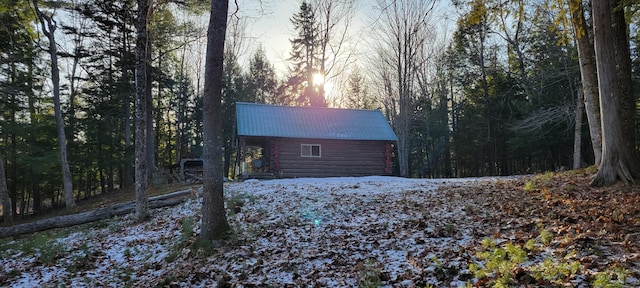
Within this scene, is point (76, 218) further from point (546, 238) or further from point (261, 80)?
point (261, 80)

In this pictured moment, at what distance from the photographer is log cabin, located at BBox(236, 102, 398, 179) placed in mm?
20000

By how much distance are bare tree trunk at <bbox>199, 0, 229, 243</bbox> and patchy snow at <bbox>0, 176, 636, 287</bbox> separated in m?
0.51

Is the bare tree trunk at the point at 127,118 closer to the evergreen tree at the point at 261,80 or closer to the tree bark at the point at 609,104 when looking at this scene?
the evergreen tree at the point at 261,80

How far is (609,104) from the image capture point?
24.7 feet

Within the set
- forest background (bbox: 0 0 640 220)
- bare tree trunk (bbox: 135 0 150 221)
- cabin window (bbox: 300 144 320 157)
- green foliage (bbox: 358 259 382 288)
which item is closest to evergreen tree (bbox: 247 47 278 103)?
forest background (bbox: 0 0 640 220)

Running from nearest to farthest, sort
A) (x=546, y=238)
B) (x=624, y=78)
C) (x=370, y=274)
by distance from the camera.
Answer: (x=370, y=274) < (x=546, y=238) < (x=624, y=78)

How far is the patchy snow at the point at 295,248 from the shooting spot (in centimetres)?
455

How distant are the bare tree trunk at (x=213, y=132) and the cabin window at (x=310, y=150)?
45.7 feet

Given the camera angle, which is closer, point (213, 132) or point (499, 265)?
point (499, 265)

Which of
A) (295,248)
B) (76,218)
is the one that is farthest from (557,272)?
(76,218)

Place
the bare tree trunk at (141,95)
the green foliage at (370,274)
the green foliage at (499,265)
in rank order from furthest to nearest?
the bare tree trunk at (141,95)
the green foliage at (370,274)
the green foliage at (499,265)

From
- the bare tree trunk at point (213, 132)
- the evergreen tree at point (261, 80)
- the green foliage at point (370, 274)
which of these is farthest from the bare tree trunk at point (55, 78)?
the evergreen tree at point (261, 80)

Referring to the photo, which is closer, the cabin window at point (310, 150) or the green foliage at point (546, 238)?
the green foliage at point (546, 238)

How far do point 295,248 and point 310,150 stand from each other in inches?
584
